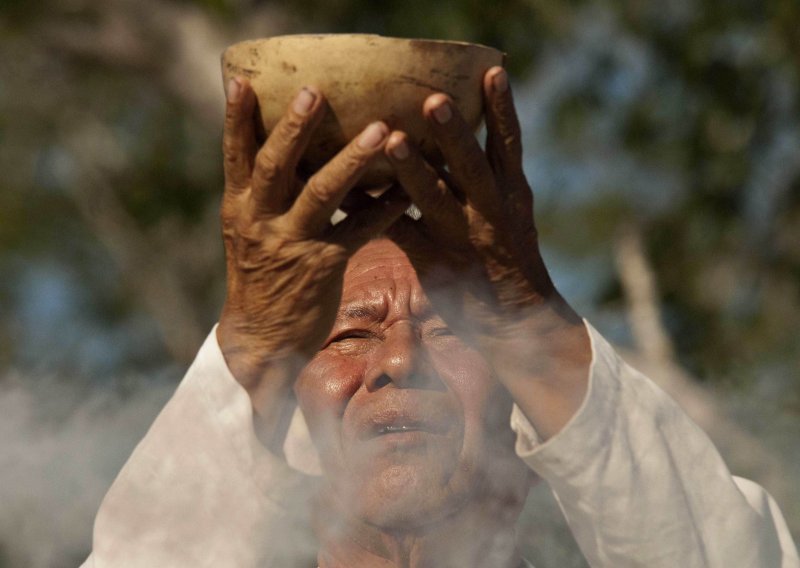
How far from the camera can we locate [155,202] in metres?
14.3

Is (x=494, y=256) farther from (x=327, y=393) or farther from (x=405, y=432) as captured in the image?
(x=327, y=393)

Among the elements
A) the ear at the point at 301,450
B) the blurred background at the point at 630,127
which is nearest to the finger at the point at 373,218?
the ear at the point at 301,450

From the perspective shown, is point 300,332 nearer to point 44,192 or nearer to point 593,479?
point 593,479

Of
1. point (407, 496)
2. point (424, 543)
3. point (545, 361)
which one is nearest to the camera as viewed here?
point (545, 361)

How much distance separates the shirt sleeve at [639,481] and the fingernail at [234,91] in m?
0.79

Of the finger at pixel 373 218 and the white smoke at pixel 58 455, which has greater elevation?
the finger at pixel 373 218

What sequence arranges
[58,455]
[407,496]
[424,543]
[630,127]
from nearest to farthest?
[407,496] < [424,543] < [58,455] < [630,127]

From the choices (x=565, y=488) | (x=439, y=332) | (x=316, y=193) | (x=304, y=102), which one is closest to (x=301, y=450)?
(x=439, y=332)

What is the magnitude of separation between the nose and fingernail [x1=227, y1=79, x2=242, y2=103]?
27.0 inches

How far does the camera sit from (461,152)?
6.57 feet

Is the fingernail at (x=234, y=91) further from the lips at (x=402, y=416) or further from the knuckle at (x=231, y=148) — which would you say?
the lips at (x=402, y=416)

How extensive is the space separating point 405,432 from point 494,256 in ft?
1.56

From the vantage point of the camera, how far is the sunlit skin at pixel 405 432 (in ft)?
8.10

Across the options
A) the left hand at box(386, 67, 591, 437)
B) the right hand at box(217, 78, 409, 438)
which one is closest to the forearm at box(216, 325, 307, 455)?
the right hand at box(217, 78, 409, 438)
